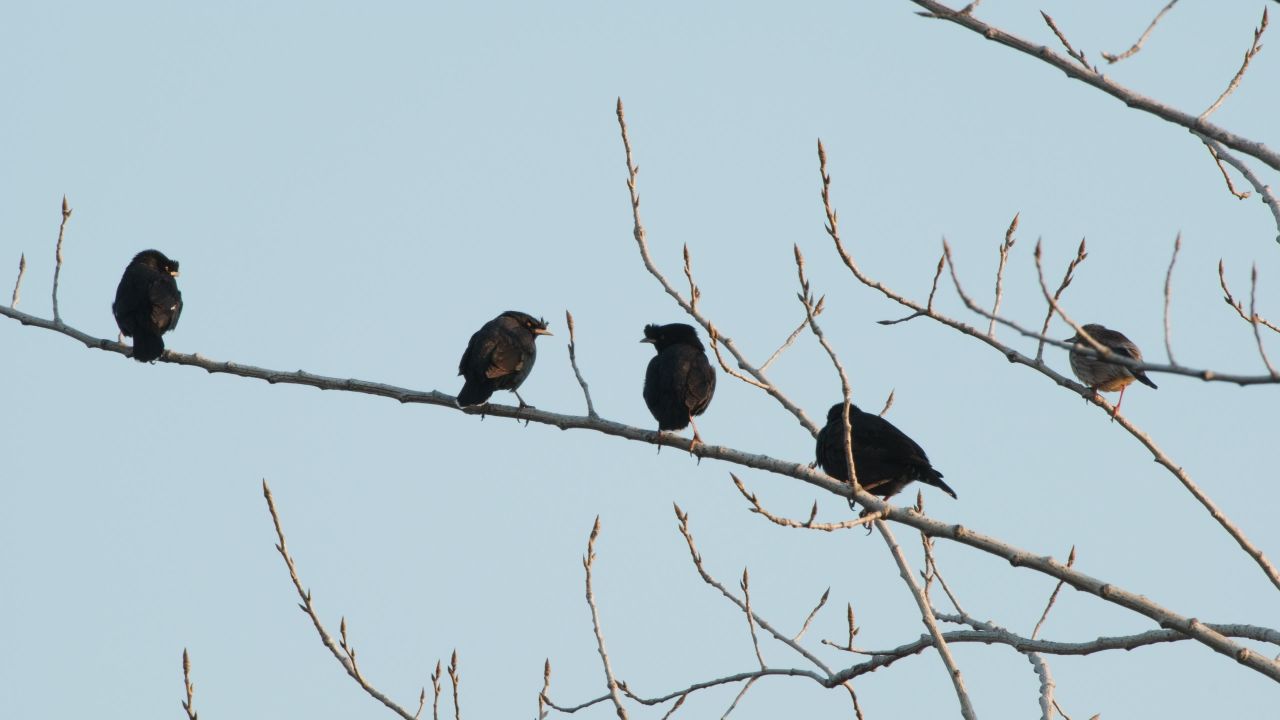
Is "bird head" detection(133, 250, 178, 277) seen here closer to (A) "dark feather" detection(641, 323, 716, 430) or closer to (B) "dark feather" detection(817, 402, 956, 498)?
(A) "dark feather" detection(641, 323, 716, 430)

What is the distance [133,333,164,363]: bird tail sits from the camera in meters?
10.1

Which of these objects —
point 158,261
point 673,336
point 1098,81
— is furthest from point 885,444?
point 158,261

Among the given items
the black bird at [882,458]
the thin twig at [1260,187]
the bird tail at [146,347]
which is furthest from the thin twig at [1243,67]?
the bird tail at [146,347]

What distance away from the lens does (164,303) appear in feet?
37.8

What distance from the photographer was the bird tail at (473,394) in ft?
30.2

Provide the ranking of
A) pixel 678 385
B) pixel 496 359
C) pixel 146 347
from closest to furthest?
pixel 678 385, pixel 496 359, pixel 146 347

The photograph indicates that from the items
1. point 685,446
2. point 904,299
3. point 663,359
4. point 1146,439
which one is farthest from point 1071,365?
point 904,299

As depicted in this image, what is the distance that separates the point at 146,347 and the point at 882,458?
221 inches

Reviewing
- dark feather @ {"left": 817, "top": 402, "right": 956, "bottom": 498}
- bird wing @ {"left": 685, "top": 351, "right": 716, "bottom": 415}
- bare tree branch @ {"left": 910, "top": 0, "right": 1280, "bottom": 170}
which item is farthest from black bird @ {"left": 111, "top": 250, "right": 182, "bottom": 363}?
bare tree branch @ {"left": 910, "top": 0, "right": 1280, "bottom": 170}

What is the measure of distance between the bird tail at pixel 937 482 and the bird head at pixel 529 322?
350 cm

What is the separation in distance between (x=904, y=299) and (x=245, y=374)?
13.1 feet

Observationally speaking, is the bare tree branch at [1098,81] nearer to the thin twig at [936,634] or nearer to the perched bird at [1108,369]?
the thin twig at [936,634]

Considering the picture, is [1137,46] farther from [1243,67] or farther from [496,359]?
[496,359]

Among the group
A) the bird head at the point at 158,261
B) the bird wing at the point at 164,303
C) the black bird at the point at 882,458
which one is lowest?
the bird wing at the point at 164,303
